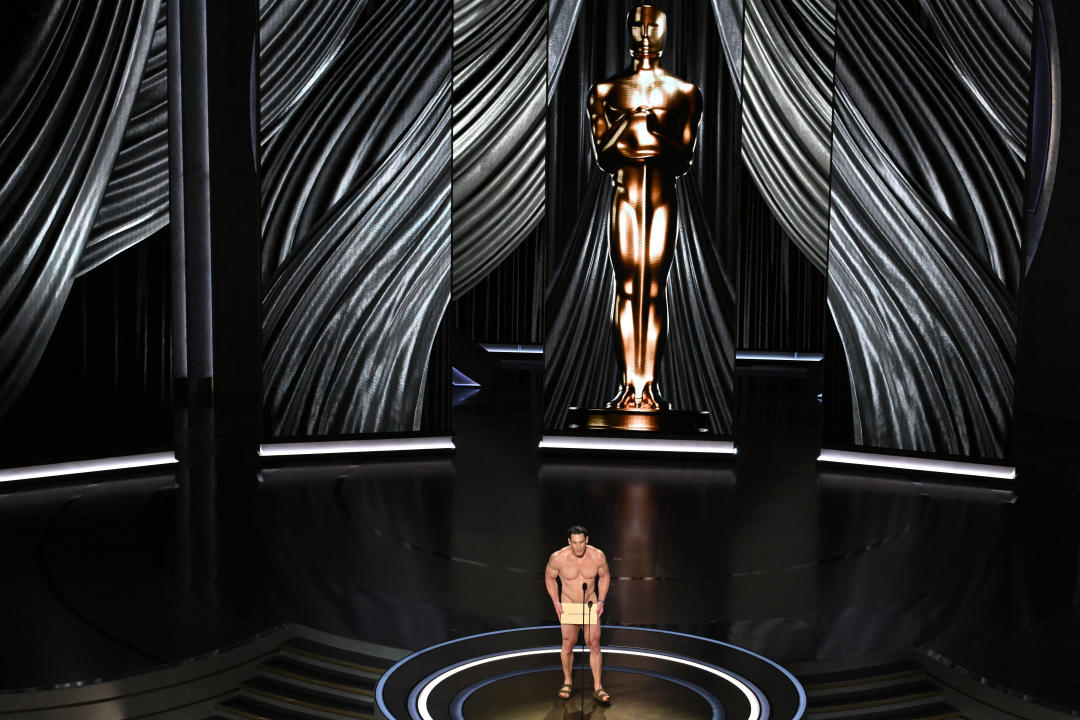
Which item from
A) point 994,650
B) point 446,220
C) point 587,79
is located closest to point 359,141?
point 446,220

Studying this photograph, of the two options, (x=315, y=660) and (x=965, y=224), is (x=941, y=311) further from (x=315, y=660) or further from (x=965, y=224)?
(x=315, y=660)

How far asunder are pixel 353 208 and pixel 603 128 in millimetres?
2037

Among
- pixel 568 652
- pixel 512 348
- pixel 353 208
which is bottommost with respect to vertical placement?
pixel 568 652

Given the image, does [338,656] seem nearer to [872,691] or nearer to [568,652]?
[568,652]

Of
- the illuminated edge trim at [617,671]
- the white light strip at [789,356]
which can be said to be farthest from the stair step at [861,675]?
the white light strip at [789,356]

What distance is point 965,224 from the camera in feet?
25.8

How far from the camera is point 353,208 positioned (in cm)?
823

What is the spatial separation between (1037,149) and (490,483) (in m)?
4.64

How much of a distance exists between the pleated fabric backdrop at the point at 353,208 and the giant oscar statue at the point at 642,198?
1317 mm

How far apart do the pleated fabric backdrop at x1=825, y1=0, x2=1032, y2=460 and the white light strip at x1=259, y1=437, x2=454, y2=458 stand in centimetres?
328

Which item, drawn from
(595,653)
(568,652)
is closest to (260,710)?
(568,652)

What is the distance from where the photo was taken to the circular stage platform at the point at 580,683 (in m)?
3.58

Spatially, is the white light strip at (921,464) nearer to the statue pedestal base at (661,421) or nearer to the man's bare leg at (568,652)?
the statue pedestal base at (661,421)

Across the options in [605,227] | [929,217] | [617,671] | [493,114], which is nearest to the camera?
[617,671]
